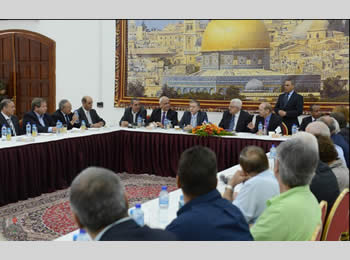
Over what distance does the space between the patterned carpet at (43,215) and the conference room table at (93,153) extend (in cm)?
16

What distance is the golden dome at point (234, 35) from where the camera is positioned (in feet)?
26.0

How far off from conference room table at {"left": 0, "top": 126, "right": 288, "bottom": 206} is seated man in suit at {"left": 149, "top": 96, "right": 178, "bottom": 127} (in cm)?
72

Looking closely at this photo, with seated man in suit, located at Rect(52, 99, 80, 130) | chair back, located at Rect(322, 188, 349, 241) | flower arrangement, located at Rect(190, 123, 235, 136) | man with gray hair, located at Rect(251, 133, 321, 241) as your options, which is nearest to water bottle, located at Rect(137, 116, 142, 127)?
seated man in suit, located at Rect(52, 99, 80, 130)

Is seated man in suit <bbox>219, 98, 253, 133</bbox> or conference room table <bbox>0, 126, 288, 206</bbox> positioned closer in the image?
conference room table <bbox>0, 126, 288, 206</bbox>

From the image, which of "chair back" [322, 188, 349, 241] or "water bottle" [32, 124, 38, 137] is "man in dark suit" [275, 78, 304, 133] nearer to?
"water bottle" [32, 124, 38, 137]

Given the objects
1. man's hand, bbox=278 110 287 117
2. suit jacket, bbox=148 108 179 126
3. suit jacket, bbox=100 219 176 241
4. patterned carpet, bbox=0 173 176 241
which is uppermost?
man's hand, bbox=278 110 287 117

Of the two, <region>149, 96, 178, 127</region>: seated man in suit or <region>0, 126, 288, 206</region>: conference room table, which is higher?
<region>149, 96, 178, 127</region>: seated man in suit

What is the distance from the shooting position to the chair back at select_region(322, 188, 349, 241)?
194cm

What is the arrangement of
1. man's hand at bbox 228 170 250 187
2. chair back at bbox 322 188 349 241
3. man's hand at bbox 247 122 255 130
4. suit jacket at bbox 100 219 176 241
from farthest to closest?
man's hand at bbox 247 122 255 130 < man's hand at bbox 228 170 250 187 < chair back at bbox 322 188 349 241 < suit jacket at bbox 100 219 176 241

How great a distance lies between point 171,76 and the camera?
8.73m

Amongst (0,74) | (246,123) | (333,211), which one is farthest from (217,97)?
(333,211)

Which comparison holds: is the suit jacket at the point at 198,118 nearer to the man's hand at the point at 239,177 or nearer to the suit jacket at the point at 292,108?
the suit jacket at the point at 292,108

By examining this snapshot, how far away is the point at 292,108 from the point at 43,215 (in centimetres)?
456

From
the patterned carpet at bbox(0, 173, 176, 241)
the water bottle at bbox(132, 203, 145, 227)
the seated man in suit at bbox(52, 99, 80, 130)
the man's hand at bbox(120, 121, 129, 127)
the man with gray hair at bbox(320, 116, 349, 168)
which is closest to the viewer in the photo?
the water bottle at bbox(132, 203, 145, 227)
